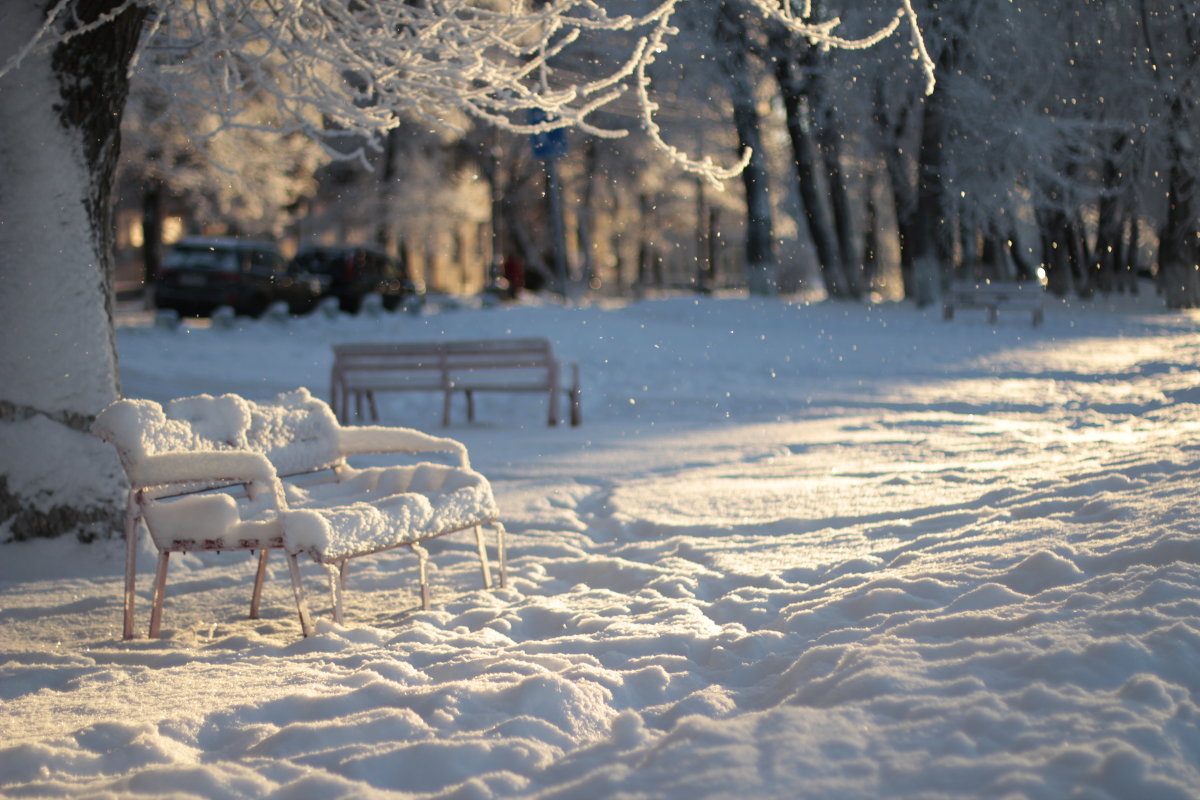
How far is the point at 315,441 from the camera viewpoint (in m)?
4.84

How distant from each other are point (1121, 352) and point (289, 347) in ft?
34.4

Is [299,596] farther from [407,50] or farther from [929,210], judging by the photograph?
[929,210]

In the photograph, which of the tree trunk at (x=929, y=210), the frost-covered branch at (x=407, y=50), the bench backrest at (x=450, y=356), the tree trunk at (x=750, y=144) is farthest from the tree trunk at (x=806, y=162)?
the frost-covered branch at (x=407, y=50)

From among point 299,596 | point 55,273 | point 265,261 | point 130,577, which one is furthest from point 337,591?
point 265,261

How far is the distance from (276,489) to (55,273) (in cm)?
224

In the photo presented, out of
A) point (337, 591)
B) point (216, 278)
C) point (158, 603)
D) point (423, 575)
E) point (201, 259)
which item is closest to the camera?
point (337, 591)

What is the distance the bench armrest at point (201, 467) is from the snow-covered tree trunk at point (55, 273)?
5.74 feet

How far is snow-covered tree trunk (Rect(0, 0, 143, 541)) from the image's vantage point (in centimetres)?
531

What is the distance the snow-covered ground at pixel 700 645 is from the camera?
101 inches

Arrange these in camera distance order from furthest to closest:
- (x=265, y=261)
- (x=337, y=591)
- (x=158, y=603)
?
1. (x=265, y=261)
2. (x=158, y=603)
3. (x=337, y=591)

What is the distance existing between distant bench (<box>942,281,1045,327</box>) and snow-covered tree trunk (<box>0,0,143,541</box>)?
14953 millimetres

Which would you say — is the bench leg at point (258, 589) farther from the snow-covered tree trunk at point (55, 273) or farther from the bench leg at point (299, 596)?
the snow-covered tree trunk at point (55, 273)

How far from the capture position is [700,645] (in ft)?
12.1

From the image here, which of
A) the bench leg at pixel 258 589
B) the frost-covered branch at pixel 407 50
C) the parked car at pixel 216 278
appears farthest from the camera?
the parked car at pixel 216 278
